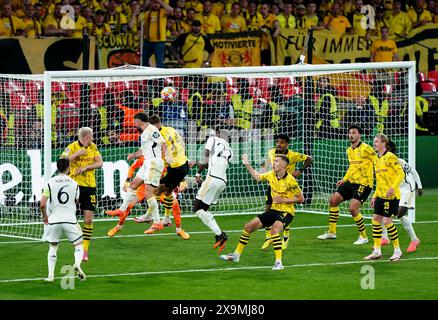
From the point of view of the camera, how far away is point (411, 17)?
3072 centimetres

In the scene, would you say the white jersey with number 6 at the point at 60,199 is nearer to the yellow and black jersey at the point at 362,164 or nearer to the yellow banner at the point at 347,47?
the yellow and black jersey at the point at 362,164

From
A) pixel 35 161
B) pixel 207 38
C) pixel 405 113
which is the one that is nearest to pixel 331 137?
pixel 405 113

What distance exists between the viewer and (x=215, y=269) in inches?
634

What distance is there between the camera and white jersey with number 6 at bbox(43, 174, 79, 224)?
14969 millimetres

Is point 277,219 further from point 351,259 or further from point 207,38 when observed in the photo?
point 207,38

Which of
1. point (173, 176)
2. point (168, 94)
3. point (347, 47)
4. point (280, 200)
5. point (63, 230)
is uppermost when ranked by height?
point (347, 47)

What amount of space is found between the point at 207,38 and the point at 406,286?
12.9 m

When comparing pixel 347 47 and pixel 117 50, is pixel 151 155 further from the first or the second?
pixel 347 47

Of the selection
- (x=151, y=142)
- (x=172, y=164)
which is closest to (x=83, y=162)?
(x=151, y=142)

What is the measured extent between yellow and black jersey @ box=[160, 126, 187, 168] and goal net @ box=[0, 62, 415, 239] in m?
1.77

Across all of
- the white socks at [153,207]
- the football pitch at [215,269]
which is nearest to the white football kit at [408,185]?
the football pitch at [215,269]

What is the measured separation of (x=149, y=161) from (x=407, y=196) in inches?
172

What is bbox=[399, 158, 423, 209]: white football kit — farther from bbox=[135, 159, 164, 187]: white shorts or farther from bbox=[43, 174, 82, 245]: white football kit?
bbox=[43, 174, 82, 245]: white football kit

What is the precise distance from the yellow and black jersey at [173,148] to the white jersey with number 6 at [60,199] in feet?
15.9
